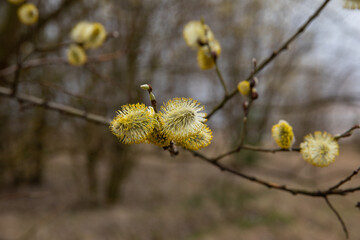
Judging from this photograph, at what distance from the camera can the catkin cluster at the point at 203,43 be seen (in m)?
1.17

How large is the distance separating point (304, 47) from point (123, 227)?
4788 millimetres

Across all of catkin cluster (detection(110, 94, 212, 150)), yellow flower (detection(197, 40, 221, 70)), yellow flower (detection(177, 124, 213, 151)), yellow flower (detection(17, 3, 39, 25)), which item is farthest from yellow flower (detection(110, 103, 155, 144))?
yellow flower (detection(17, 3, 39, 25))

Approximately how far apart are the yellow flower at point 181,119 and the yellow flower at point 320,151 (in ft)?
1.43

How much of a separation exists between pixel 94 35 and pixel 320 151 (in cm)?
139

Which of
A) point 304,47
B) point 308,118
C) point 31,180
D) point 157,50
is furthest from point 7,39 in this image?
point 308,118

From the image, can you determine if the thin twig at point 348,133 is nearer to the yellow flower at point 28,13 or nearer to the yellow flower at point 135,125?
the yellow flower at point 135,125

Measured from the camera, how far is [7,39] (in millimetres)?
2842

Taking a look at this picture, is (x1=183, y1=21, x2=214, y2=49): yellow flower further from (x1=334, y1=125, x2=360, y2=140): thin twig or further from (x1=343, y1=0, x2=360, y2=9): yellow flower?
(x1=334, y1=125, x2=360, y2=140): thin twig

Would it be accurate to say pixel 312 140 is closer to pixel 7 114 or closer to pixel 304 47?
pixel 7 114

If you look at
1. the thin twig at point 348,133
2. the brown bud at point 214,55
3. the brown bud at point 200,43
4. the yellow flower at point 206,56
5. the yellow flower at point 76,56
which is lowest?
the thin twig at point 348,133

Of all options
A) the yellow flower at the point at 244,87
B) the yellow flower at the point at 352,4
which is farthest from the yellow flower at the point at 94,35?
the yellow flower at the point at 352,4

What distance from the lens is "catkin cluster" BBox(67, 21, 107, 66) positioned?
1.66 m

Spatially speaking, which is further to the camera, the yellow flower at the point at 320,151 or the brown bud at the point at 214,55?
the brown bud at the point at 214,55

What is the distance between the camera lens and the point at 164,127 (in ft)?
2.45
